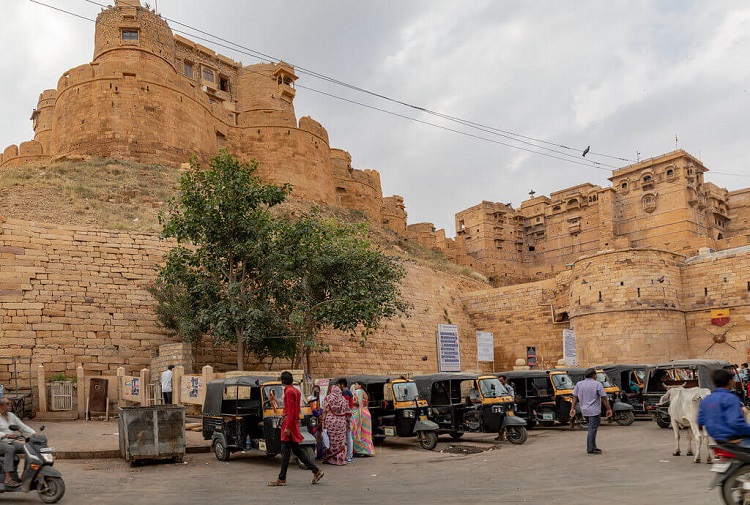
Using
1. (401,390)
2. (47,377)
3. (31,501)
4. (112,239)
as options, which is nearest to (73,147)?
(112,239)

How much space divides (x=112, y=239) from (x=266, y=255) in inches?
237

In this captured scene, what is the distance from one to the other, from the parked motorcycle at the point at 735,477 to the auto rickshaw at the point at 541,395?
30.0ft

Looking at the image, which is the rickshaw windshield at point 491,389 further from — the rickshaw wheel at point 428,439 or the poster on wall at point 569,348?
the poster on wall at point 569,348

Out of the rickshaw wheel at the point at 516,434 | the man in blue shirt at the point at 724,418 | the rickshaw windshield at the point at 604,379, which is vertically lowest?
the rickshaw wheel at the point at 516,434

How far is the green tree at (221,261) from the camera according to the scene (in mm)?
17219

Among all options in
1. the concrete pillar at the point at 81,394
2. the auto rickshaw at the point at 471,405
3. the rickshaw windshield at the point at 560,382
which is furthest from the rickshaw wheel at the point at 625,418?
the concrete pillar at the point at 81,394

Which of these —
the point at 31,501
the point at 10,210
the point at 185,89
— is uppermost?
the point at 185,89

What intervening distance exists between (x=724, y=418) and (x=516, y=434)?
6.81 metres

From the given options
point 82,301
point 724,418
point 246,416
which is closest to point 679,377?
point 724,418

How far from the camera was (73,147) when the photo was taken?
112 ft

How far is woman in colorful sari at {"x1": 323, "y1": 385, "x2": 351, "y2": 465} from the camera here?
970 cm

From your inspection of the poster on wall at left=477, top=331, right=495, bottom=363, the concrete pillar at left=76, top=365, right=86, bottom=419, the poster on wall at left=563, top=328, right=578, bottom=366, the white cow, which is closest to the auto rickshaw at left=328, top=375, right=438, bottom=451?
the white cow

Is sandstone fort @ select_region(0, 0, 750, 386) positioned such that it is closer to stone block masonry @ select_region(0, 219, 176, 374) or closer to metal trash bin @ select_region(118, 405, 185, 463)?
stone block masonry @ select_region(0, 219, 176, 374)

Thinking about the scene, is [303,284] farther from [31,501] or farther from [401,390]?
[31,501]
